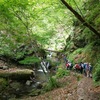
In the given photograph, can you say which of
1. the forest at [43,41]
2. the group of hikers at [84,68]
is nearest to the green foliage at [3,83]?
the forest at [43,41]

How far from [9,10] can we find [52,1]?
3.81 meters

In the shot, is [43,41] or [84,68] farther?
[84,68]

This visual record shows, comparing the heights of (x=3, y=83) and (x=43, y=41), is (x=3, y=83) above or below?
below

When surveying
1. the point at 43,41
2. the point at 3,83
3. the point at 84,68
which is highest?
the point at 43,41

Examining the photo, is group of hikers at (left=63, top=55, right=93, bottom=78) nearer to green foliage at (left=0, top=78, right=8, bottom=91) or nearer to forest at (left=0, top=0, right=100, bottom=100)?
forest at (left=0, top=0, right=100, bottom=100)

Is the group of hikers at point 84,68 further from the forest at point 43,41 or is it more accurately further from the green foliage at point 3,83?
the green foliage at point 3,83

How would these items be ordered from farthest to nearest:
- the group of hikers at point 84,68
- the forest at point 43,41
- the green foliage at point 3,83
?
the green foliage at point 3,83, the group of hikers at point 84,68, the forest at point 43,41

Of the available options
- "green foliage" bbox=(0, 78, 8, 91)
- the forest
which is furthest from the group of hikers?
"green foliage" bbox=(0, 78, 8, 91)

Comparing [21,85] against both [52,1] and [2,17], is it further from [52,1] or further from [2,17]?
[52,1]

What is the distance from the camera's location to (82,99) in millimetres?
10945

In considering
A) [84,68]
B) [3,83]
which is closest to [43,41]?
[84,68]

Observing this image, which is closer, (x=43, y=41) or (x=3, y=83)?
(x=43, y=41)

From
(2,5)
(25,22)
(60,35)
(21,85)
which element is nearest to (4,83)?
(21,85)

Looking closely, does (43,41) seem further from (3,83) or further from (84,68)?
(3,83)
